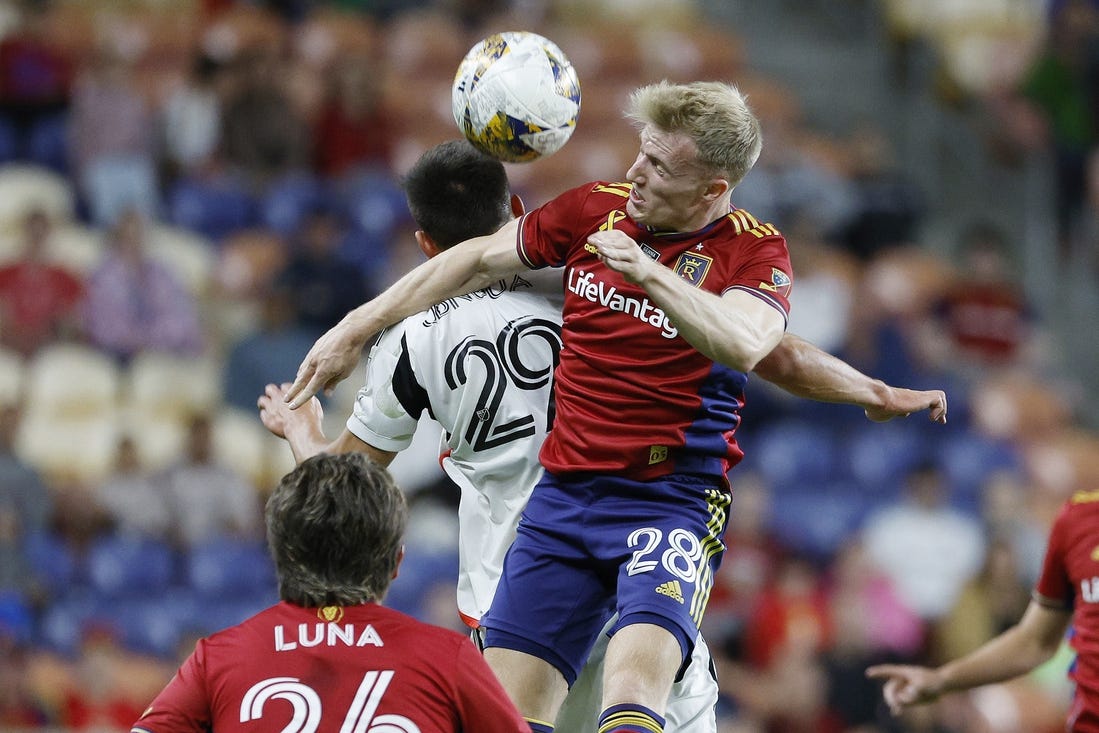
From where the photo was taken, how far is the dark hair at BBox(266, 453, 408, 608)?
3.79 metres

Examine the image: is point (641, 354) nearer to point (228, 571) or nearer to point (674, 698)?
point (674, 698)

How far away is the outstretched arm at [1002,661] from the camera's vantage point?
5883 millimetres

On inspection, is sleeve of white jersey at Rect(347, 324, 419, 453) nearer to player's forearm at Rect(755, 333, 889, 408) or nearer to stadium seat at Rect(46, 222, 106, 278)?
player's forearm at Rect(755, 333, 889, 408)

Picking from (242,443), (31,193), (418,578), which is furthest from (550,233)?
(31,193)

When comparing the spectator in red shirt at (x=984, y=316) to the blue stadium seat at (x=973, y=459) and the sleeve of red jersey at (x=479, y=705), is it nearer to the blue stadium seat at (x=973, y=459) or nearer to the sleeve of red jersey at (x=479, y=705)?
the blue stadium seat at (x=973, y=459)

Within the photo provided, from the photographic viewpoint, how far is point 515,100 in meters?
5.00

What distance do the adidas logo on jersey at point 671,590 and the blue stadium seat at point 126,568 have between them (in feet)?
20.4

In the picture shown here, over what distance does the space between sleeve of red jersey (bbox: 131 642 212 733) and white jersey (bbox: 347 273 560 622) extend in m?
1.56

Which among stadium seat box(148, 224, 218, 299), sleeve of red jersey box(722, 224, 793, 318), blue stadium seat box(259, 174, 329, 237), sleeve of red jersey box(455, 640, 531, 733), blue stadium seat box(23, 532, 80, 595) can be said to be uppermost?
blue stadium seat box(259, 174, 329, 237)

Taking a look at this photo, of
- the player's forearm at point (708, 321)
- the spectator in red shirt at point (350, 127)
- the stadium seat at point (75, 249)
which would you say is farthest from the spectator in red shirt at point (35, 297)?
the player's forearm at point (708, 321)

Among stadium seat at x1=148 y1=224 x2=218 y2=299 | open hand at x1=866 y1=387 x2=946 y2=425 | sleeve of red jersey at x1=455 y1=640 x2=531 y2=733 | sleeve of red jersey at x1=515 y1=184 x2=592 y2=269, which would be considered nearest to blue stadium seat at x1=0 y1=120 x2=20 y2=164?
stadium seat at x1=148 y1=224 x2=218 y2=299

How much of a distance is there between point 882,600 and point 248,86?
598 centimetres

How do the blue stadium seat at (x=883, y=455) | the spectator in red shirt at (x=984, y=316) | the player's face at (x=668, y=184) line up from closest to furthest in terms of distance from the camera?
the player's face at (x=668, y=184)
the blue stadium seat at (x=883, y=455)
the spectator in red shirt at (x=984, y=316)

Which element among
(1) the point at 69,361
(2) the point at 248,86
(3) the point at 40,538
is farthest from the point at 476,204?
(2) the point at 248,86
